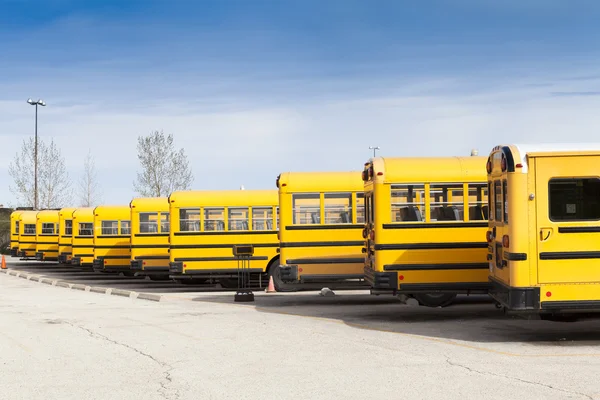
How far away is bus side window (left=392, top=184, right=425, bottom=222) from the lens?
12.7 metres

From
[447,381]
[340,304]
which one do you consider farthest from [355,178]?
[447,381]

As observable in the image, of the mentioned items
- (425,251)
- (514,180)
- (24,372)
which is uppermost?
(514,180)

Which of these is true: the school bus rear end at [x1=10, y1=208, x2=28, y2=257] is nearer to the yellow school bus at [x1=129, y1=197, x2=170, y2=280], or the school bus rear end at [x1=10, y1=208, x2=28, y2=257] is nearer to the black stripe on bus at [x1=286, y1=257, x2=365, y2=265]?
the yellow school bus at [x1=129, y1=197, x2=170, y2=280]

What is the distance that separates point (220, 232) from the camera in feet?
63.2

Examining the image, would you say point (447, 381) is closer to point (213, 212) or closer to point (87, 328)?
point (87, 328)

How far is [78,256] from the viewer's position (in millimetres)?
26500

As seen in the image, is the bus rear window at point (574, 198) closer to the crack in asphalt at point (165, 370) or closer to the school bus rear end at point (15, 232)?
the crack in asphalt at point (165, 370)

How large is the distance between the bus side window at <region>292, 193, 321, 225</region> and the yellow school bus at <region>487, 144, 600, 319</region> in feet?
19.8

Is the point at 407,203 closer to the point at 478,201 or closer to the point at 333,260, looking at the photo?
the point at 478,201

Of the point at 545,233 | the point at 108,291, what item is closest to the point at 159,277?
the point at 108,291

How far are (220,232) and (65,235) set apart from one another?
1115 centimetres

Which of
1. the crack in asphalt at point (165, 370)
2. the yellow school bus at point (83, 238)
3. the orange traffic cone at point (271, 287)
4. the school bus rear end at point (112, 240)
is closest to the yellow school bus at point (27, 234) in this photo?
the yellow school bus at point (83, 238)

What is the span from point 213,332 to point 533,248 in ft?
15.1

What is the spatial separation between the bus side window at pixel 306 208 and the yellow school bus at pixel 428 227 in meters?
2.85
